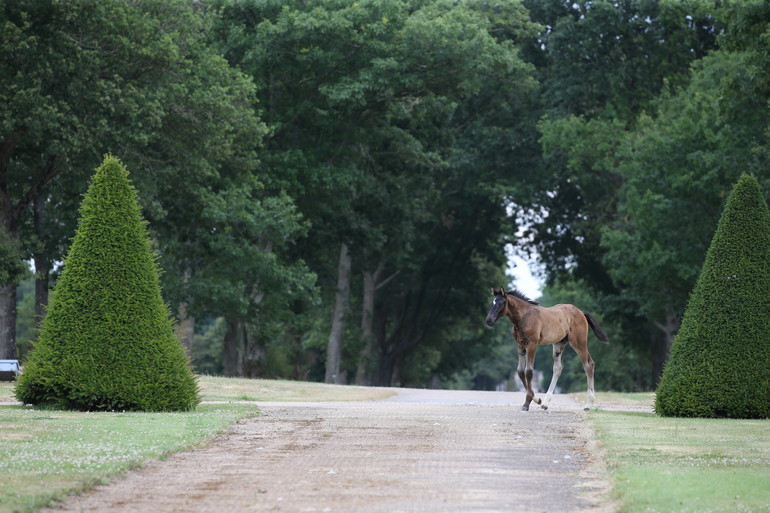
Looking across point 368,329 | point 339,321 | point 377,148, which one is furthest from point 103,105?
point 368,329

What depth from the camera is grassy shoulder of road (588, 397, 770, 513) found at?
32.9 ft

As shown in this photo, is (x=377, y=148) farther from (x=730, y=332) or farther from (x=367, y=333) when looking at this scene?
(x=730, y=332)

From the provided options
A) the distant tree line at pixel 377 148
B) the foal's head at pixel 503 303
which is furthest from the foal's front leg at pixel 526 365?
the distant tree line at pixel 377 148

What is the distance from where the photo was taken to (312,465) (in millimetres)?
12633

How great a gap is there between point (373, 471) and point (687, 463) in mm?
3572

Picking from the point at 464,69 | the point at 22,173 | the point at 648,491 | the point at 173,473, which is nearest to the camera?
the point at 648,491

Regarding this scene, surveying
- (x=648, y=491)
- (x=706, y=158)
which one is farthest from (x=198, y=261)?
(x=648, y=491)

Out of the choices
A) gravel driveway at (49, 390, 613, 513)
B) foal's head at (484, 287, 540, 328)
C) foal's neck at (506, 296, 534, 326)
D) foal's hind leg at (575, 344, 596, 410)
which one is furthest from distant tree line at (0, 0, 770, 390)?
gravel driveway at (49, 390, 613, 513)

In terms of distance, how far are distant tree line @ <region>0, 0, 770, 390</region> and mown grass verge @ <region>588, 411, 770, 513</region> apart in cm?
1402

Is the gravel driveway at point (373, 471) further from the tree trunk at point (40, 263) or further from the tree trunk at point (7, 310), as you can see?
the tree trunk at point (40, 263)

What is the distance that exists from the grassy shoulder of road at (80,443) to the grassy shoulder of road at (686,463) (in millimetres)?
5017

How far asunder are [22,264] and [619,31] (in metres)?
30.5

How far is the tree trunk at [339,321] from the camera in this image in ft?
169

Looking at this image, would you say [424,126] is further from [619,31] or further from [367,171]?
[619,31]
